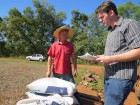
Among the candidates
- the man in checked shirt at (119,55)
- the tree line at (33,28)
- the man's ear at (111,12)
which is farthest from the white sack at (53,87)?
the tree line at (33,28)

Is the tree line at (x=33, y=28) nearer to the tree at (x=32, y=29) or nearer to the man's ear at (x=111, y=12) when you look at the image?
the tree at (x=32, y=29)

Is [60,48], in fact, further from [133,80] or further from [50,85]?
[133,80]

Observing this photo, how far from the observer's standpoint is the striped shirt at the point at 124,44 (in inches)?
131

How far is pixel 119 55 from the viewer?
328 centimetres

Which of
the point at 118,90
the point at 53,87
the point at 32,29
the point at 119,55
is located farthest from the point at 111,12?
the point at 32,29

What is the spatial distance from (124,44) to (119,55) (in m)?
0.19

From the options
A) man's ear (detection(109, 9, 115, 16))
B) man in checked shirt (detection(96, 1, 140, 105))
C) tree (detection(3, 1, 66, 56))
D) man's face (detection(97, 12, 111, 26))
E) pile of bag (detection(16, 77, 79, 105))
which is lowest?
pile of bag (detection(16, 77, 79, 105))

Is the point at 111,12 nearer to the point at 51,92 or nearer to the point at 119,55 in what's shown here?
the point at 119,55

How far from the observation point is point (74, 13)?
2324 inches

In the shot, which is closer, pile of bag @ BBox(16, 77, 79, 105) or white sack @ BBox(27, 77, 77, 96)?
pile of bag @ BBox(16, 77, 79, 105)

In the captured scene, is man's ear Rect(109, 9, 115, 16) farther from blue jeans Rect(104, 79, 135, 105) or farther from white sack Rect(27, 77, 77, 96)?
white sack Rect(27, 77, 77, 96)

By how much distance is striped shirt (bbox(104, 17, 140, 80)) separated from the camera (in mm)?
3330

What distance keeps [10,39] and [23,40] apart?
8.04 feet

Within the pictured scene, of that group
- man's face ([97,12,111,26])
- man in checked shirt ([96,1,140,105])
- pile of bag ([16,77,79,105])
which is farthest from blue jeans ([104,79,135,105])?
pile of bag ([16,77,79,105])
